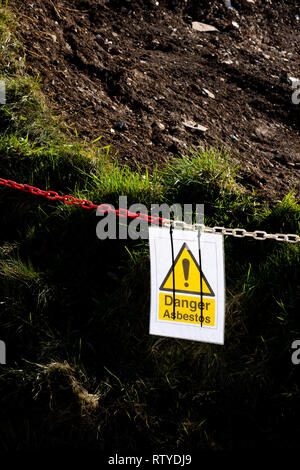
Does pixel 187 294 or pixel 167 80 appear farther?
pixel 167 80

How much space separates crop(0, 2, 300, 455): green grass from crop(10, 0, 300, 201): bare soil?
0.29m

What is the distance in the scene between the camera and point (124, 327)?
2189mm

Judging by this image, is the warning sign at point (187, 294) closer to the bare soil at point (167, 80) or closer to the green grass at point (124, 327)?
the green grass at point (124, 327)

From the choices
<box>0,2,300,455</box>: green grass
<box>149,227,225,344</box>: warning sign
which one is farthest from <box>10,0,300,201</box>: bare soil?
<box>149,227,225,344</box>: warning sign

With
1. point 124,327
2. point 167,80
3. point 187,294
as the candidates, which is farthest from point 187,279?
point 167,80

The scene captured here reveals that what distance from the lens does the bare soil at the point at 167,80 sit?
9.32 feet

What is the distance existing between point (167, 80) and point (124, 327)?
5.65 ft

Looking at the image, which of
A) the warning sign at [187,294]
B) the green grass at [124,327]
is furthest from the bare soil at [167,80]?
the warning sign at [187,294]

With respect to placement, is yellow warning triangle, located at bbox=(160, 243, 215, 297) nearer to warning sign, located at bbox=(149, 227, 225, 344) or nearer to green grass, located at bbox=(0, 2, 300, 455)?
warning sign, located at bbox=(149, 227, 225, 344)

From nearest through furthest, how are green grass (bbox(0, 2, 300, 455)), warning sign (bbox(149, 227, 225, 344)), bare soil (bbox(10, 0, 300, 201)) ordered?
warning sign (bbox(149, 227, 225, 344)), green grass (bbox(0, 2, 300, 455)), bare soil (bbox(10, 0, 300, 201))

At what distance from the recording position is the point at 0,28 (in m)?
2.92

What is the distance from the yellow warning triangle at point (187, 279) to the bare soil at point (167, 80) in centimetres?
87

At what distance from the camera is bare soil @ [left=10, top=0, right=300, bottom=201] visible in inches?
112

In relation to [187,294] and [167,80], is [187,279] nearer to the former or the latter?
[187,294]
